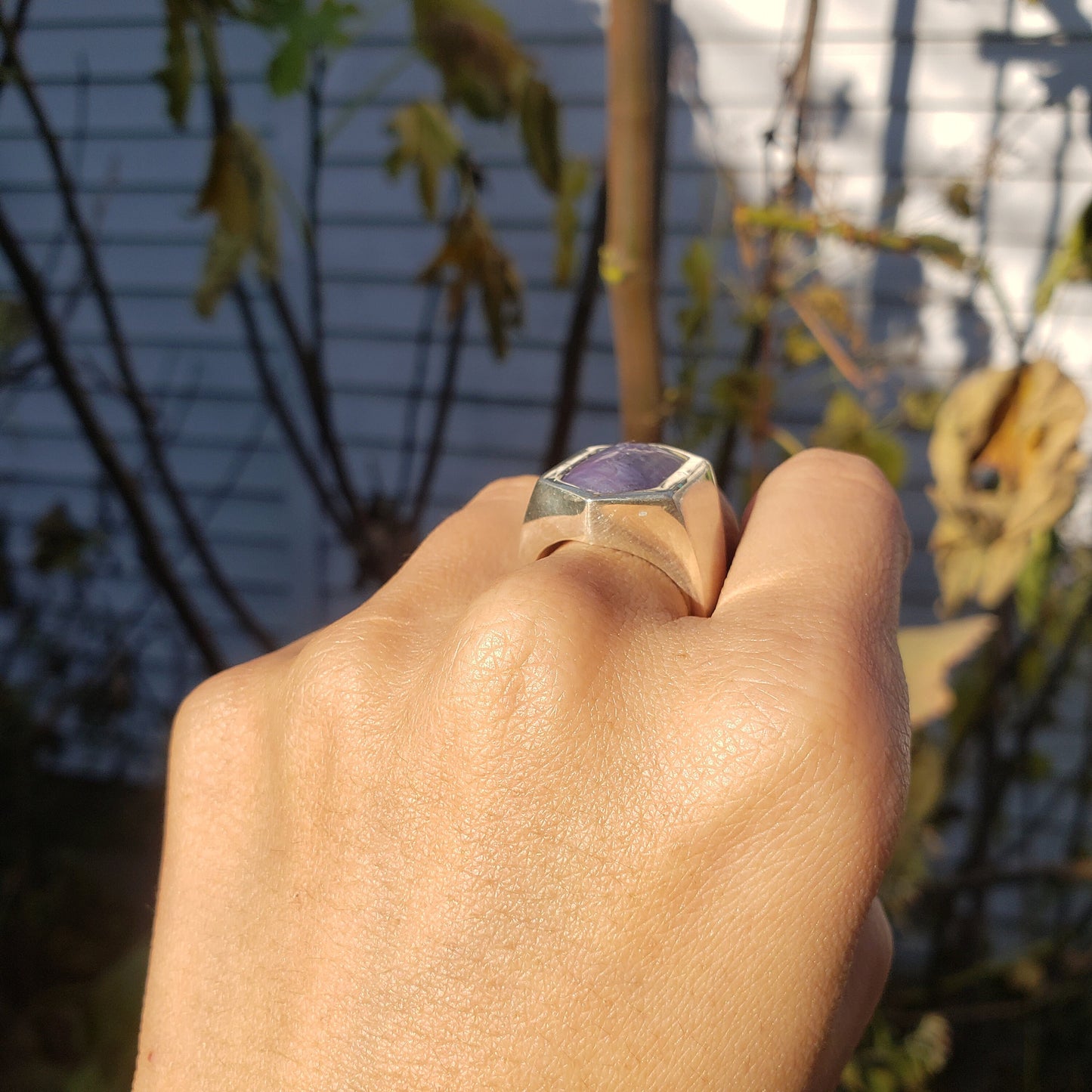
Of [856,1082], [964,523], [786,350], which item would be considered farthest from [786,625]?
[856,1082]

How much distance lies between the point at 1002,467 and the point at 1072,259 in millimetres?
328

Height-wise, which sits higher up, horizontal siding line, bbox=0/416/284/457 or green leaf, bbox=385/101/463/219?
green leaf, bbox=385/101/463/219

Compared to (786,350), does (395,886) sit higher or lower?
lower

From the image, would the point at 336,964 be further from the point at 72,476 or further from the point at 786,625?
the point at 72,476

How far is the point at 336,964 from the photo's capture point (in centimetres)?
56

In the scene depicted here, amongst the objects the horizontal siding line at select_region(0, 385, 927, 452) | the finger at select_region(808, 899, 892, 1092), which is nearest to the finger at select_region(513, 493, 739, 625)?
the finger at select_region(808, 899, 892, 1092)

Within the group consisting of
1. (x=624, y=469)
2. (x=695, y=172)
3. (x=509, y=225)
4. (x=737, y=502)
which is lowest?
(x=737, y=502)

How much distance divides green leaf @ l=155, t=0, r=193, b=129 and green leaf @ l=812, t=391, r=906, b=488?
131 cm

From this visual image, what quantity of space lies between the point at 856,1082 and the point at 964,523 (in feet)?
4.17

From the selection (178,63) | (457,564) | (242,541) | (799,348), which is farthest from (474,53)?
(242,541)

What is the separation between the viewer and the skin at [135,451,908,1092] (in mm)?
491

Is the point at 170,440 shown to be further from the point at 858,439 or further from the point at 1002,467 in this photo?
the point at 1002,467

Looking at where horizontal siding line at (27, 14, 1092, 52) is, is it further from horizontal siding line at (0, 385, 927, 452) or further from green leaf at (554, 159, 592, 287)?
horizontal siding line at (0, 385, 927, 452)

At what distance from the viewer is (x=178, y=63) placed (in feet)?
4.64
